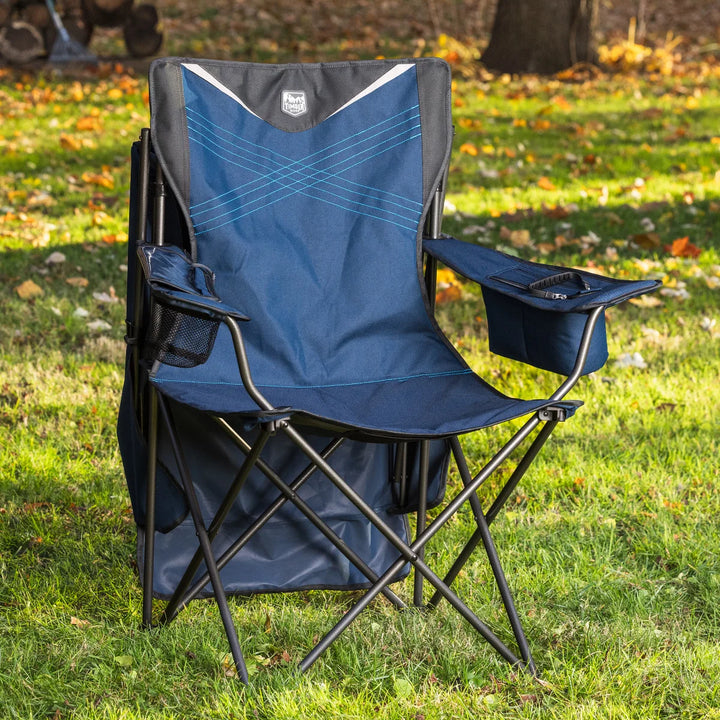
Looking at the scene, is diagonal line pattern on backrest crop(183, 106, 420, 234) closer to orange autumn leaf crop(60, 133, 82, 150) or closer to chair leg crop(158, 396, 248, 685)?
chair leg crop(158, 396, 248, 685)

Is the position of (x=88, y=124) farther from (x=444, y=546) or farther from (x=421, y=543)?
(x=421, y=543)

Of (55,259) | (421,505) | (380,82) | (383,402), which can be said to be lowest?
(421,505)

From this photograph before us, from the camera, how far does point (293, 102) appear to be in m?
2.35

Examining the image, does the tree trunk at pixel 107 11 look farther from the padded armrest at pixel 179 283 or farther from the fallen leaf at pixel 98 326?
the padded armrest at pixel 179 283

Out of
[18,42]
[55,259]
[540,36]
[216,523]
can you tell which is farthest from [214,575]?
[540,36]

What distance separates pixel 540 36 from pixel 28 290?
21.4 ft

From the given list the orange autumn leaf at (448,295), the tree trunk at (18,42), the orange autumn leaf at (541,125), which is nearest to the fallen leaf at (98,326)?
the orange autumn leaf at (448,295)

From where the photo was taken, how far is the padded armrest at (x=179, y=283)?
166 cm

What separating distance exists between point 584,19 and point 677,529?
7.53 metres

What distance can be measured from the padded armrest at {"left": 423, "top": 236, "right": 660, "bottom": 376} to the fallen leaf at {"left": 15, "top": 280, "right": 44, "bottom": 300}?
84.2 inches

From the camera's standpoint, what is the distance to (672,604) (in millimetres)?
2207

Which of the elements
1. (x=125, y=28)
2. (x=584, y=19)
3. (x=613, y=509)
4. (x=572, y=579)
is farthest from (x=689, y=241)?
(x=125, y=28)

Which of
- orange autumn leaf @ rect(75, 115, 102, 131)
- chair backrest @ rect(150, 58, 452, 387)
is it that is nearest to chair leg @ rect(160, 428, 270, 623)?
chair backrest @ rect(150, 58, 452, 387)

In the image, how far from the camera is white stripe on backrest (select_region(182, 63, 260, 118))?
2266mm
